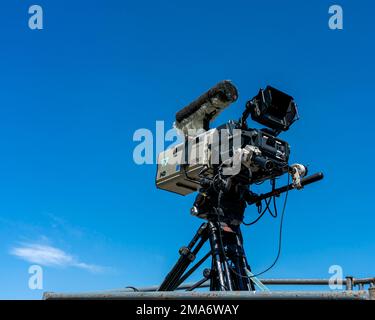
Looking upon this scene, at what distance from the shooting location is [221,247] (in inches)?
221

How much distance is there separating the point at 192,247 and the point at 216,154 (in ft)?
4.17

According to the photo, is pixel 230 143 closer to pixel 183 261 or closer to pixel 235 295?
pixel 183 261

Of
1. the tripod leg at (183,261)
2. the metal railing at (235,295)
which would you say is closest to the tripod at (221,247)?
the tripod leg at (183,261)

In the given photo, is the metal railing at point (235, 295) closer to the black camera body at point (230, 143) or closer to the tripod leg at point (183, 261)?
the tripod leg at point (183, 261)

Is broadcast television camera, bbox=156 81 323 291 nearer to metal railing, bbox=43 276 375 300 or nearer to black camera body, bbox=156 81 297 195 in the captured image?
black camera body, bbox=156 81 297 195

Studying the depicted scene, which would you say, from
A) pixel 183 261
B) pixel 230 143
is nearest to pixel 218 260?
pixel 183 261

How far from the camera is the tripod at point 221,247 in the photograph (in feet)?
18.2

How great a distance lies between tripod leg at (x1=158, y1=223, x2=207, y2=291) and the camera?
19.1 feet

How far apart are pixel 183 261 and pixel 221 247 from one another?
0.61m

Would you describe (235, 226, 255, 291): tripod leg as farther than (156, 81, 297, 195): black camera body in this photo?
No

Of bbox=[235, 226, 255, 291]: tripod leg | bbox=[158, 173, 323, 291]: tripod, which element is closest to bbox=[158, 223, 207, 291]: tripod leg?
bbox=[158, 173, 323, 291]: tripod

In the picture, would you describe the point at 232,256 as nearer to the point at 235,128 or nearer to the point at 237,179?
the point at 237,179

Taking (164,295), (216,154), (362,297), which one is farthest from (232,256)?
(362,297)
